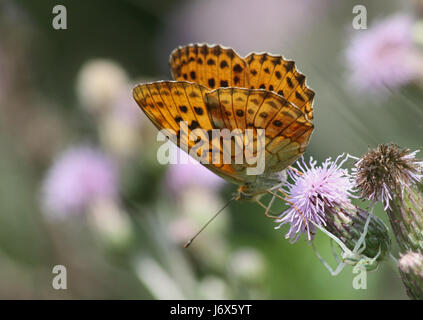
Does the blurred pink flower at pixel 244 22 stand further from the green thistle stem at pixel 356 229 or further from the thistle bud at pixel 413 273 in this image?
the thistle bud at pixel 413 273

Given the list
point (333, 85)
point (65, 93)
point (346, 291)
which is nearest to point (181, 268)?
point (346, 291)

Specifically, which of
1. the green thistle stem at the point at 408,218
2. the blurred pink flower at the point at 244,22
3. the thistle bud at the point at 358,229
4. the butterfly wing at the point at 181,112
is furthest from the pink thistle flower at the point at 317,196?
the blurred pink flower at the point at 244,22

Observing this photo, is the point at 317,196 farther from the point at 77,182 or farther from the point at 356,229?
the point at 77,182

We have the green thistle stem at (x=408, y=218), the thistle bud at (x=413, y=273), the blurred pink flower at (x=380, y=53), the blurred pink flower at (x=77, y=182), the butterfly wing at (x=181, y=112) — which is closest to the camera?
the thistle bud at (x=413, y=273)

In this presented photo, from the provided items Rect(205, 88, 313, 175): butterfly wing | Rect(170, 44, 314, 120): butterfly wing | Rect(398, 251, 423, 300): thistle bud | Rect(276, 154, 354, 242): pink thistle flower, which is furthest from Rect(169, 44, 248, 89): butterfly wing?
Rect(398, 251, 423, 300): thistle bud

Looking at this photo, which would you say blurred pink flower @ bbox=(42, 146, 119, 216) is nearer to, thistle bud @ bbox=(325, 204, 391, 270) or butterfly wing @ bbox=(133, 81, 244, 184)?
butterfly wing @ bbox=(133, 81, 244, 184)
